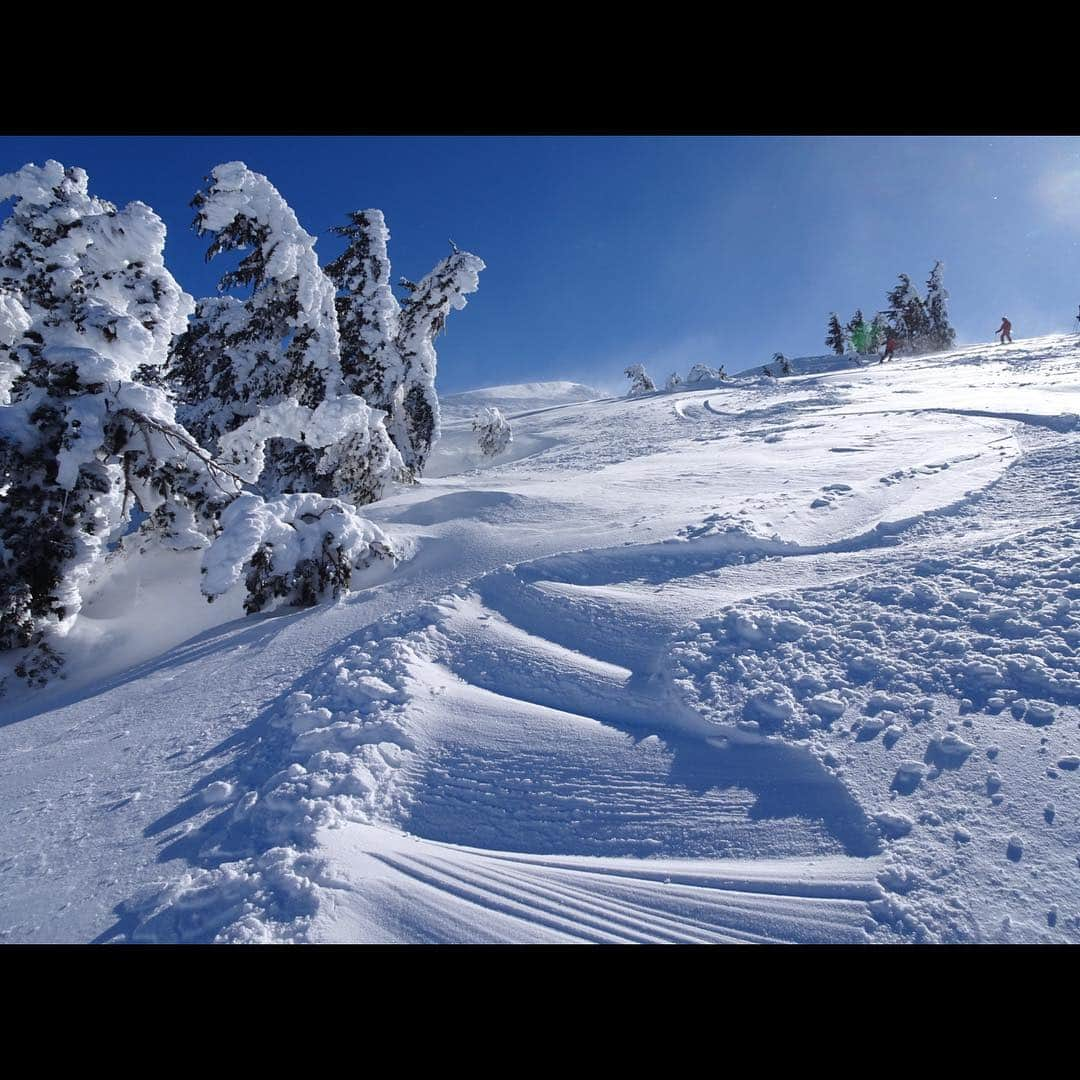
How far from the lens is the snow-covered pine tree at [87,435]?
22.4 ft

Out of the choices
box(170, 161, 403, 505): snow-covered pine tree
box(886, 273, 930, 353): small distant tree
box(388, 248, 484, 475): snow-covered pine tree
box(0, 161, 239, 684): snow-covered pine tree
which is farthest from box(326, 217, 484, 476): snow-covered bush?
box(886, 273, 930, 353): small distant tree

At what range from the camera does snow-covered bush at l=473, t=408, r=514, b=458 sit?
28328mm

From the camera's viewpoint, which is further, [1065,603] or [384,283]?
[384,283]

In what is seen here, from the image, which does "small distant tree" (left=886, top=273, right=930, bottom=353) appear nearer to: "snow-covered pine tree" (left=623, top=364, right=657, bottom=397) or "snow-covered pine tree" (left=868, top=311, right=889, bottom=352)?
"snow-covered pine tree" (left=868, top=311, right=889, bottom=352)

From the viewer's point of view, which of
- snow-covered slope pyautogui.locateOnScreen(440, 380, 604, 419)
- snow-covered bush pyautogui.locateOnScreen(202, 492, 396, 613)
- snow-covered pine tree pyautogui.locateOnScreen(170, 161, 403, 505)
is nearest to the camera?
snow-covered bush pyautogui.locateOnScreen(202, 492, 396, 613)

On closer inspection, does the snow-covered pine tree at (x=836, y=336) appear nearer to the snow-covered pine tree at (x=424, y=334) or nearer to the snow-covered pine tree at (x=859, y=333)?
the snow-covered pine tree at (x=859, y=333)

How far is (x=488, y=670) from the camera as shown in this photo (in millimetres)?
4738

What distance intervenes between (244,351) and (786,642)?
43.4 feet

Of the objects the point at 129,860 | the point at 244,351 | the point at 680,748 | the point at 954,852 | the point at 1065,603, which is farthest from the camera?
the point at 244,351

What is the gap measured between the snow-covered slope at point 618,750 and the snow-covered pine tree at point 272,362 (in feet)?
17.4

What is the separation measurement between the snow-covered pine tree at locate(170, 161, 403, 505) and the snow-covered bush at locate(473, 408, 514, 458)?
13.7 metres

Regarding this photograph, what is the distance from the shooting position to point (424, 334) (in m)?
17.7

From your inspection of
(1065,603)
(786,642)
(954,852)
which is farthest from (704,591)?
(954,852)
